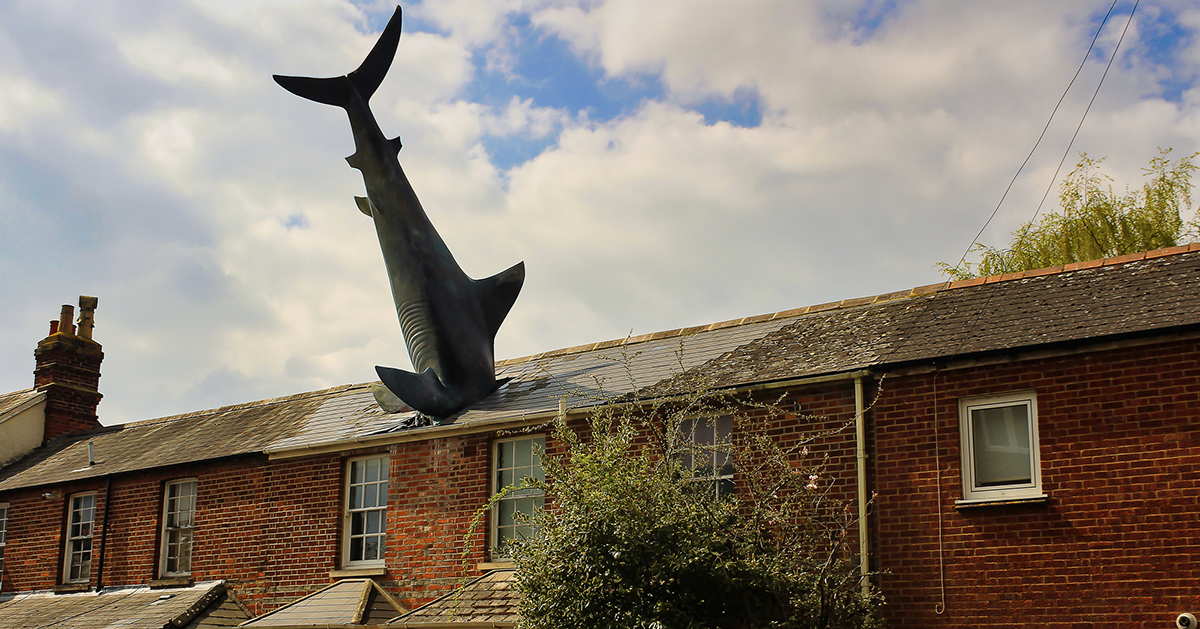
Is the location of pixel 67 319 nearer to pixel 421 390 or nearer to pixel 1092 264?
pixel 421 390

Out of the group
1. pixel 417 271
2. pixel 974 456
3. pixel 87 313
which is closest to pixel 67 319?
pixel 87 313

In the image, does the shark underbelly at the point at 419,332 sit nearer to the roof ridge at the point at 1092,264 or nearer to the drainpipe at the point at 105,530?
the drainpipe at the point at 105,530

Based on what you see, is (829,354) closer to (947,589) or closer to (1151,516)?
(947,589)

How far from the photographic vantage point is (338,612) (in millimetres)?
13656

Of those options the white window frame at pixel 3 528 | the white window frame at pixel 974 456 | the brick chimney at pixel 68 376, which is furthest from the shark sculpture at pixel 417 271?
the brick chimney at pixel 68 376

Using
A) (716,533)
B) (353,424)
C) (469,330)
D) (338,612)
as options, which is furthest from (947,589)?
(353,424)

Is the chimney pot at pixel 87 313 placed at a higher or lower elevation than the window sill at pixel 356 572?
higher

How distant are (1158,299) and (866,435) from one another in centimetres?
306

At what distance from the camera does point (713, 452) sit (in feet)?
39.6

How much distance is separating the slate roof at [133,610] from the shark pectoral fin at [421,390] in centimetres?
425

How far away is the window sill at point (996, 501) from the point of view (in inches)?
386

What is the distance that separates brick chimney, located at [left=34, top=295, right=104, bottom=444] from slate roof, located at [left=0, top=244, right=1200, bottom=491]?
4.45m

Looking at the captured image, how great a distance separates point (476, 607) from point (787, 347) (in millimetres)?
4763

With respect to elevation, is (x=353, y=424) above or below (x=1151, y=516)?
above
